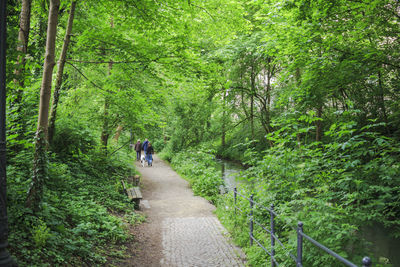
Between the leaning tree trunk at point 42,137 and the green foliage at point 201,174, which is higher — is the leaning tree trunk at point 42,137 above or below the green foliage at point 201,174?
above

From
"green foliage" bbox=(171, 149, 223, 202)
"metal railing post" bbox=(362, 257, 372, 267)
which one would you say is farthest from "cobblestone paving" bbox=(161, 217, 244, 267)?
"metal railing post" bbox=(362, 257, 372, 267)

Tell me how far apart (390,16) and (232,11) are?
5165mm

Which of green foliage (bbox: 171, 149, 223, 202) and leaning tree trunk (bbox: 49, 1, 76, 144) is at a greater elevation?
leaning tree trunk (bbox: 49, 1, 76, 144)

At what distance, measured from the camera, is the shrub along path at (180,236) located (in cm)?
581

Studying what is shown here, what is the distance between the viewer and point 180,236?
726 centimetres

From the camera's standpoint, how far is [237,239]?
22.2 feet

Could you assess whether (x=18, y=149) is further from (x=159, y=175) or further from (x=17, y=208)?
(x=159, y=175)

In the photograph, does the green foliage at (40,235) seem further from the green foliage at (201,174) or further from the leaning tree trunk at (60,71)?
the green foliage at (201,174)

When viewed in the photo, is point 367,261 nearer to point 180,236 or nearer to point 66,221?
point 66,221

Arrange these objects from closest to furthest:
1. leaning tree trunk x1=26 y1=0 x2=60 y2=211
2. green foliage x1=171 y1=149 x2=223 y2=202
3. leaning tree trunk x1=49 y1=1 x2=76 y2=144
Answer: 1. leaning tree trunk x1=26 y1=0 x2=60 y2=211
2. leaning tree trunk x1=49 y1=1 x2=76 y2=144
3. green foliage x1=171 y1=149 x2=223 y2=202

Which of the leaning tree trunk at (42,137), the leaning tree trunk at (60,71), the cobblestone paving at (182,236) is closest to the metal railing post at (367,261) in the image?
the cobblestone paving at (182,236)

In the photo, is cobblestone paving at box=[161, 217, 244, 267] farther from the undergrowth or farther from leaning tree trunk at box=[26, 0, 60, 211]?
leaning tree trunk at box=[26, 0, 60, 211]

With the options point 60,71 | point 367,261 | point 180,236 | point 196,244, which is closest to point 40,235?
point 196,244

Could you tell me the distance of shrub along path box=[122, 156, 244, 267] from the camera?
581cm
